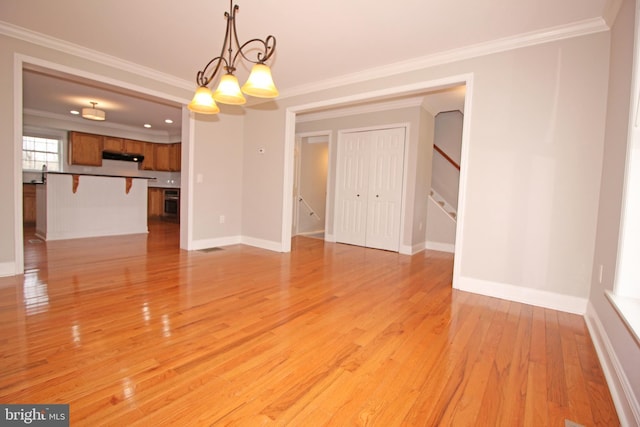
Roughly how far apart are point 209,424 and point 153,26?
3378mm

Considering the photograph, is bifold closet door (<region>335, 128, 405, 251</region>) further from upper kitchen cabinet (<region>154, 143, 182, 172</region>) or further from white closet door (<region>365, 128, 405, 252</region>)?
upper kitchen cabinet (<region>154, 143, 182, 172</region>)

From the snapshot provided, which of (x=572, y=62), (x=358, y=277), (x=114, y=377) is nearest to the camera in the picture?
(x=114, y=377)

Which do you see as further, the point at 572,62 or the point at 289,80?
the point at 289,80

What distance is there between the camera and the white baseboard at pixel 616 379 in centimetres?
128

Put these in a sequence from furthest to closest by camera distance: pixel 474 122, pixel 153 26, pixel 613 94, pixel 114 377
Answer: pixel 474 122 < pixel 153 26 < pixel 613 94 < pixel 114 377

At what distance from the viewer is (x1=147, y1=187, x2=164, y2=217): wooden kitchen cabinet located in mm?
8617

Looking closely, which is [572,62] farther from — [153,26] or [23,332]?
[23,332]

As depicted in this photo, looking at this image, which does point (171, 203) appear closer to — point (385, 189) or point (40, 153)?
point (40, 153)

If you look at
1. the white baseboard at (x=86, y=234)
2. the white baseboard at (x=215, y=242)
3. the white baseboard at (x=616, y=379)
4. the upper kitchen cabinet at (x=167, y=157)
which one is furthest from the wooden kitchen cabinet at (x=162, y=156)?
the white baseboard at (x=616, y=379)

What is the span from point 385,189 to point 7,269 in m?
5.01

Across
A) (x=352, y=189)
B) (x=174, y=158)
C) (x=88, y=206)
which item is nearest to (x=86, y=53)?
(x=88, y=206)

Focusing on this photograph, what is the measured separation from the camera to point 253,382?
4.99 ft

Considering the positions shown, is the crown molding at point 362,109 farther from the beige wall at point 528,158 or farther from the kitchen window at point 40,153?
the kitchen window at point 40,153

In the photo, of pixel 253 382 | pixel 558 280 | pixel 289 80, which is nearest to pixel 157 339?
pixel 253 382
